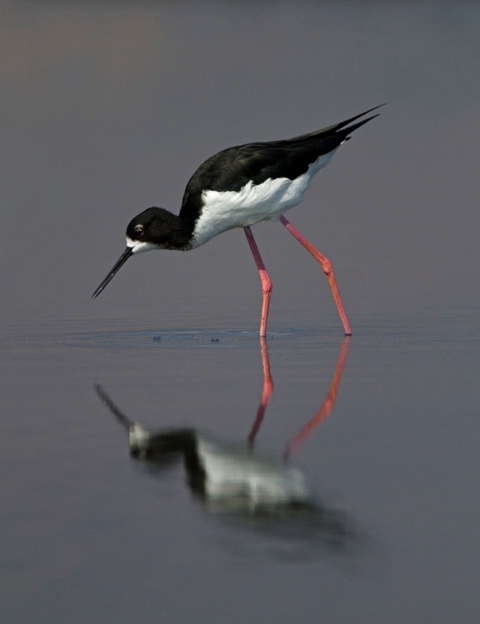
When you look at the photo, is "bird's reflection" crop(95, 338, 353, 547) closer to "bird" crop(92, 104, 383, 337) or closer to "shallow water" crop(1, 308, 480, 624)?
"shallow water" crop(1, 308, 480, 624)

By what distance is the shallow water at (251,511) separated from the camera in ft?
8.67

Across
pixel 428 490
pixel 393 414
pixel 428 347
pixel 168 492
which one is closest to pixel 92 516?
pixel 168 492

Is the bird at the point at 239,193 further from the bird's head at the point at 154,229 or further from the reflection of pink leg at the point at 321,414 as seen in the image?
the reflection of pink leg at the point at 321,414

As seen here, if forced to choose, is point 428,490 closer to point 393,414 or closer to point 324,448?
point 324,448

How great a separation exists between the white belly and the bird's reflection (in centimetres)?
346

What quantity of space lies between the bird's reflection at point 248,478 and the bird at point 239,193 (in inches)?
137

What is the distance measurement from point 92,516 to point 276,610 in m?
0.93

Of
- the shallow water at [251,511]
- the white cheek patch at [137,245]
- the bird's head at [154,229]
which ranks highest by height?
the bird's head at [154,229]

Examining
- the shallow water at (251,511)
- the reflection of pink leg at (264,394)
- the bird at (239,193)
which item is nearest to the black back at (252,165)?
the bird at (239,193)

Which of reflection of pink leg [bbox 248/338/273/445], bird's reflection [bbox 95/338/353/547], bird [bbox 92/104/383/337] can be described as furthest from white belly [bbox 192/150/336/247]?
bird's reflection [bbox 95/338/353/547]

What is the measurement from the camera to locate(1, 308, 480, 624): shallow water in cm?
264

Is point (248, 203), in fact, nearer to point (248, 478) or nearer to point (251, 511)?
point (248, 478)

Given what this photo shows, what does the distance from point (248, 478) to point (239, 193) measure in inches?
181

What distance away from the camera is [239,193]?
26.4ft
